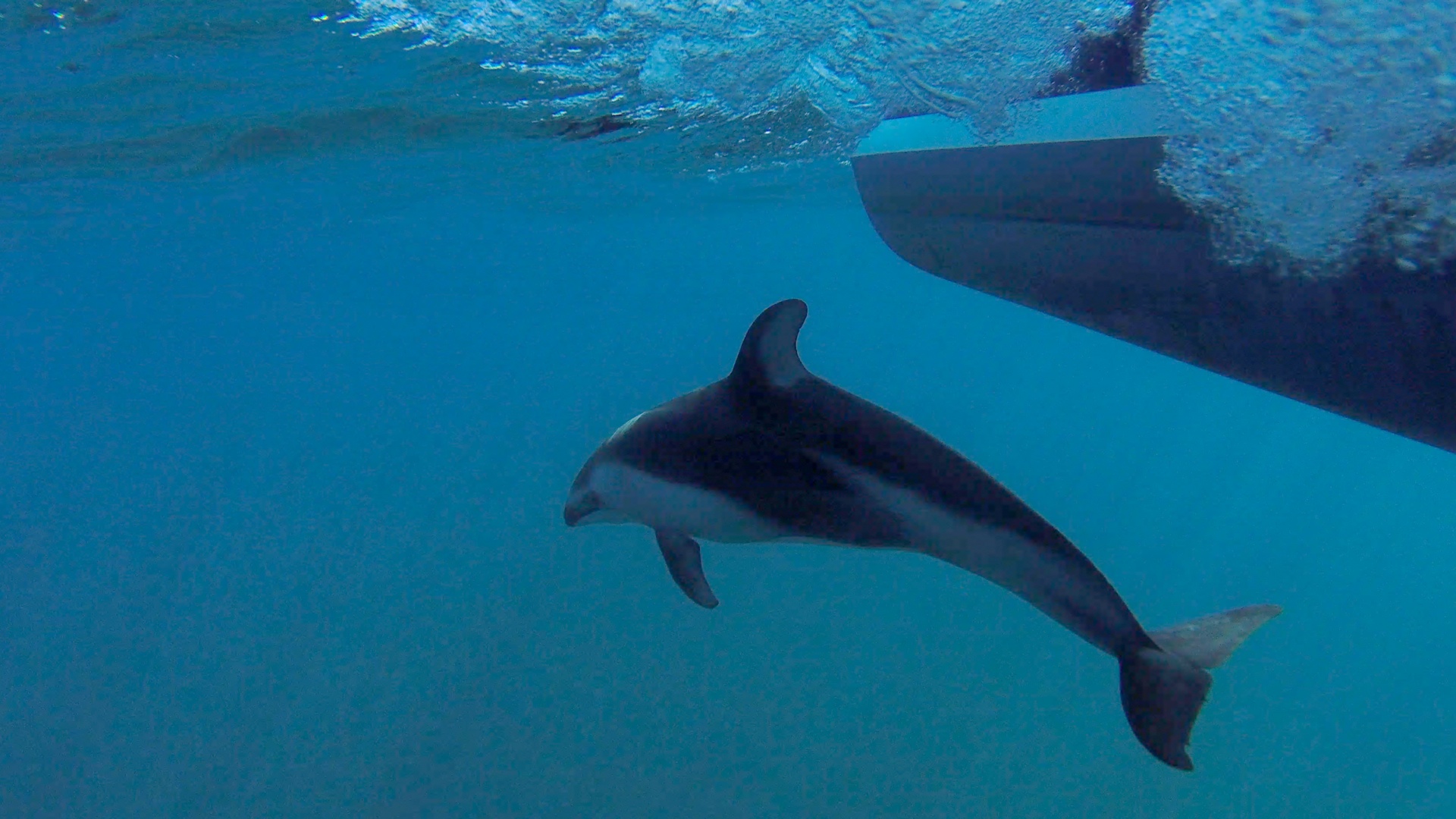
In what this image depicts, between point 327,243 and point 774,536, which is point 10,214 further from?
point 774,536

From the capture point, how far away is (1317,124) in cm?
486

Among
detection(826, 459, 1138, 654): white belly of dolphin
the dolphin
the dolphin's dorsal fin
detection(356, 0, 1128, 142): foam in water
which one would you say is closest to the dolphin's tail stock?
the dolphin

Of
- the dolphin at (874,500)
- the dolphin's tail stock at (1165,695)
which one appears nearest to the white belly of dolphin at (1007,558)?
the dolphin at (874,500)

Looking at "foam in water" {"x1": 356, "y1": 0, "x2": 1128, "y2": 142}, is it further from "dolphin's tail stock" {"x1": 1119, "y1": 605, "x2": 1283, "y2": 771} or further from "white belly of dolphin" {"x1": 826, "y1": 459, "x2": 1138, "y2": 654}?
"dolphin's tail stock" {"x1": 1119, "y1": 605, "x2": 1283, "y2": 771}

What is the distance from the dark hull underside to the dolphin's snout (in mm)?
2912

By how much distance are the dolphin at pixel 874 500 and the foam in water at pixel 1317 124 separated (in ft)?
5.94

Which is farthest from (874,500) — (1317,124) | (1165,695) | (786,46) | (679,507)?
(786,46)

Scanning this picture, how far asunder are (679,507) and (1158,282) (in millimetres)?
2630

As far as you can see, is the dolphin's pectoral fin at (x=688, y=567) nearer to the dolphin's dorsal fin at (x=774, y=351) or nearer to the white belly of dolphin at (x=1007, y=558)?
the dolphin's dorsal fin at (x=774, y=351)

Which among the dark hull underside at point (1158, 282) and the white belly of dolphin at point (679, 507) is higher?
the dark hull underside at point (1158, 282)

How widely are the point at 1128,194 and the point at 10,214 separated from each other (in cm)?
2978

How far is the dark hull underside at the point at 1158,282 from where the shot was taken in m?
3.07

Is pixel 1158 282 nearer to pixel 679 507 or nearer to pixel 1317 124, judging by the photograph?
pixel 1317 124

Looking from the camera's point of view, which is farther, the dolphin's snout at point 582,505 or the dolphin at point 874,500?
the dolphin's snout at point 582,505
